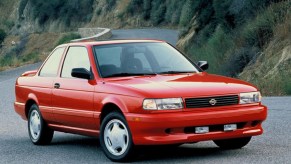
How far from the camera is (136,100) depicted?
32.2ft

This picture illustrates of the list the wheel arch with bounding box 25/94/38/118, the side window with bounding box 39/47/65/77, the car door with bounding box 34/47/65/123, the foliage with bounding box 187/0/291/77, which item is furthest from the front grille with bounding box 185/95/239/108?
the foliage with bounding box 187/0/291/77

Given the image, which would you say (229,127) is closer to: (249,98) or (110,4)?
(249,98)

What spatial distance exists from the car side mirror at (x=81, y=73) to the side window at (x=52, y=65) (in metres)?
1.14

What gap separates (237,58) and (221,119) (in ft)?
57.2

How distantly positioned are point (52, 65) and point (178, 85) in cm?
292

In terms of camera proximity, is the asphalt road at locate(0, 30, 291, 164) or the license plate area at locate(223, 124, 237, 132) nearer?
the license plate area at locate(223, 124, 237, 132)

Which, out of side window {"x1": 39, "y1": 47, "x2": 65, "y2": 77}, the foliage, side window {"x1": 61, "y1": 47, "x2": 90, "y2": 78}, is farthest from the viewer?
the foliage

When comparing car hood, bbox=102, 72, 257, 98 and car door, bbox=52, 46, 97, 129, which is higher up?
car hood, bbox=102, 72, 257, 98

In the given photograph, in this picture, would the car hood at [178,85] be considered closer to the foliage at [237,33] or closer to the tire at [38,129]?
the tire at [38,129]

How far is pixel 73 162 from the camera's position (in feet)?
34.3

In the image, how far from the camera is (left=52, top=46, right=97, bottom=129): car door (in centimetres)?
1086

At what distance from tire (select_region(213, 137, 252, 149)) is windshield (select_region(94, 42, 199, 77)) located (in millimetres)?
1088

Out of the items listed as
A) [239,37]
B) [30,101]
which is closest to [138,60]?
[30,101]

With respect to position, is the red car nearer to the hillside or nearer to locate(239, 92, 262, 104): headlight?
locate(239, 92, 262, 104): headlight
